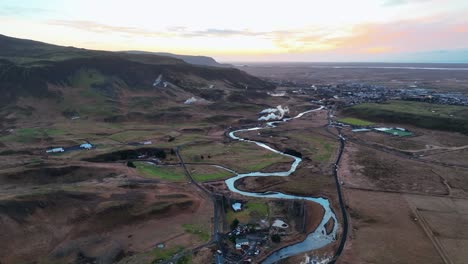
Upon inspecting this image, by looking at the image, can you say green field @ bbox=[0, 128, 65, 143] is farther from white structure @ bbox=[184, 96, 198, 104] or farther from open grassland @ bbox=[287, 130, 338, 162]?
open grassland @ bbox=[287, 130, 338, 162]

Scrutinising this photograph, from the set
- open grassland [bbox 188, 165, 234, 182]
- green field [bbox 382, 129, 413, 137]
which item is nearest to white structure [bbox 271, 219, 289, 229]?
open grassland [bbox 188, 165, 234, 182]

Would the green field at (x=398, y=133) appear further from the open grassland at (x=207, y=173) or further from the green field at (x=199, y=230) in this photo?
the green field at (x=199, y=230)

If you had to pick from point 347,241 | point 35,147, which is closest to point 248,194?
point 347,241

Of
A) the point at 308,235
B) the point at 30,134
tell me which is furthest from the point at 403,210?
the point at 30,134

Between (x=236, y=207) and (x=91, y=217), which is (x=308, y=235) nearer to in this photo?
(x=236, y=207)

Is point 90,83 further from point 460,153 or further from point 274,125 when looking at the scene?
point 460,153

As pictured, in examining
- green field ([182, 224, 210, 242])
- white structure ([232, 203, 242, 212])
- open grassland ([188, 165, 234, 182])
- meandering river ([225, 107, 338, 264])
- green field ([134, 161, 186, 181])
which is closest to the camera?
meandering river ([225, 107, 338, 264])
